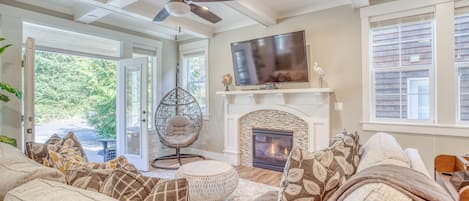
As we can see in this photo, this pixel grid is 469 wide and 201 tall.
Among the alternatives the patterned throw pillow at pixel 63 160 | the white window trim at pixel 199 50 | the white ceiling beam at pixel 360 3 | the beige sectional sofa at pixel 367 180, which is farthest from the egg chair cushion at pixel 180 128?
the white ceiling beam at pixel 360 3

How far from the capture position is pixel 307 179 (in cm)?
133

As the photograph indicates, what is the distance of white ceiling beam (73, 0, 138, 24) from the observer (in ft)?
10.8

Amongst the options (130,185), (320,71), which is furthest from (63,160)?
(320,71)

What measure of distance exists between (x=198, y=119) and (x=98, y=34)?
2.34 m

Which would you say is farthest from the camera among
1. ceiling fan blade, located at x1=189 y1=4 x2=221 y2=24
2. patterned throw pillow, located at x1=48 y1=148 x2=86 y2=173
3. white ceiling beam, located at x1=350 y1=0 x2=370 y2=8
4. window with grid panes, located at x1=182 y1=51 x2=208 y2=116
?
window with grid panes, located at x1=182 y1=51 x2=208 y2=116

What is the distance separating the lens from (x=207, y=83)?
5.21m

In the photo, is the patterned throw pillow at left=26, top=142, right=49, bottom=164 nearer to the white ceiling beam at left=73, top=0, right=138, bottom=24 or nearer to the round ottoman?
the round ottoman

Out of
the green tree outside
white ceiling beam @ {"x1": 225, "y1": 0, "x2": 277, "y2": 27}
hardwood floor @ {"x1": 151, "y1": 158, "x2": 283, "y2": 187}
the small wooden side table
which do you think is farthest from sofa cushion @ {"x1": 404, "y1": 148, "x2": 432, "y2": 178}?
the green tree outside

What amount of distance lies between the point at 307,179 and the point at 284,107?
2.84m

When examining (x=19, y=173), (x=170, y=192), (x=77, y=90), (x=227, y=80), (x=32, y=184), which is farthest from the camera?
(x=77, y=90)

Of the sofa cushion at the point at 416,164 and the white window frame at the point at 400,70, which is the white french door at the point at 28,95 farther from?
the white window frame at the point at 400,70

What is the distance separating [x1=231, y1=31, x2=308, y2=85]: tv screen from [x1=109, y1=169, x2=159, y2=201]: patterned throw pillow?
321cm

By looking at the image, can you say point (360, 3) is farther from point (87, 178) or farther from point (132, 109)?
point (132, 109)

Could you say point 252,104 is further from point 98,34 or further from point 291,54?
point 98,34
